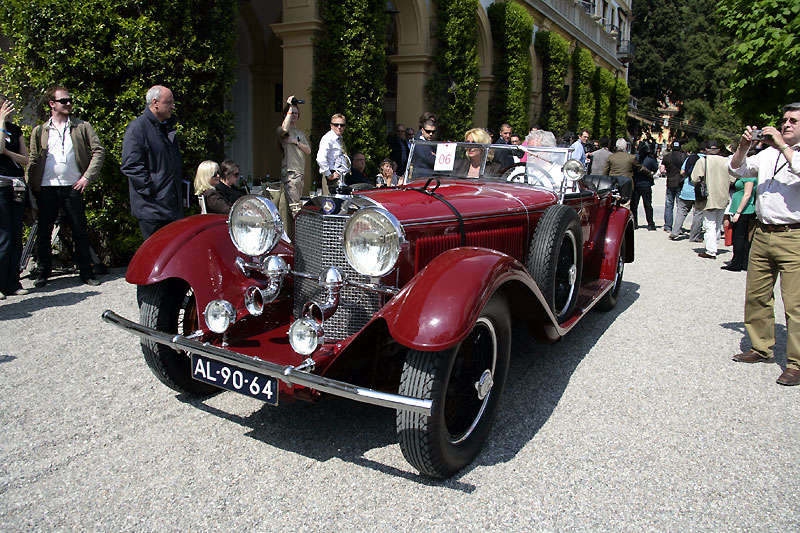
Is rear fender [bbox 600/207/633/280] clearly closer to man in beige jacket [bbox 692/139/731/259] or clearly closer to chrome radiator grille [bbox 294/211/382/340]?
chrome radiator grille [bbox 294/211/382/340]

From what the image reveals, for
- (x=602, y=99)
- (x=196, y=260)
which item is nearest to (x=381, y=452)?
(x=196, y=260)

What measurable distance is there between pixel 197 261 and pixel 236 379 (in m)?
0.87

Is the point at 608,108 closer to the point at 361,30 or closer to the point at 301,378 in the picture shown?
the point at 361,30

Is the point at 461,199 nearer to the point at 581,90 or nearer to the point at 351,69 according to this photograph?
the point at 351,69

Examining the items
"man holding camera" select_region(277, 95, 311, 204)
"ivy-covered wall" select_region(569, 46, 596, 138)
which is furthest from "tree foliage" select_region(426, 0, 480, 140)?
"ivy-covered wall" select_region(569, 46, 596, 138)

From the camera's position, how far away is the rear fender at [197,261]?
3139 mm

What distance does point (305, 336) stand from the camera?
2.60 metres

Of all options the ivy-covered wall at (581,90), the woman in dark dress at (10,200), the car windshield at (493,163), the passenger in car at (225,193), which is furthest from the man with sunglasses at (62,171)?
the ivy-covered wall at (581,90)

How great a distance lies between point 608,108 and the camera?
27984 mm

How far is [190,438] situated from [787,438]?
3.18m

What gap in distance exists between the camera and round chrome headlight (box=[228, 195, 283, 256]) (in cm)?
312

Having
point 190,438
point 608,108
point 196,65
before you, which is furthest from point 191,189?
point 608,108

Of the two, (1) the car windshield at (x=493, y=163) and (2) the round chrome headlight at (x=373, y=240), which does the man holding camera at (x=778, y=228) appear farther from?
(2) the round chrome headlight at (x=373, y=240)

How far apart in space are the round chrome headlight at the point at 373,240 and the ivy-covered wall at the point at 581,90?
2314 centimetres
